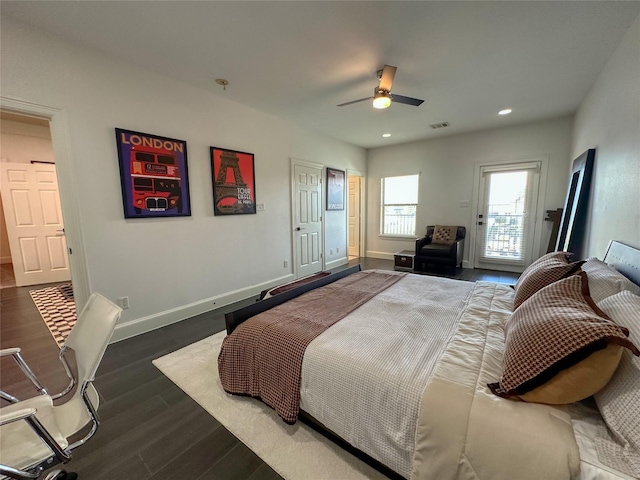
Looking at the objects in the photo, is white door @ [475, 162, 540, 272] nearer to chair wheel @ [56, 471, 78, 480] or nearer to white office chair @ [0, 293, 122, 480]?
white office chair @ [0, 293, 122, 480]

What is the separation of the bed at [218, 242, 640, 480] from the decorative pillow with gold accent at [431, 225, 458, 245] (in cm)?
300

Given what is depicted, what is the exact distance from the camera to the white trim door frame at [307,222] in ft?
14.5

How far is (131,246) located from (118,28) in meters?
1.85

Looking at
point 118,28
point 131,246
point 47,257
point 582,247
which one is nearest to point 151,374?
point 131,246

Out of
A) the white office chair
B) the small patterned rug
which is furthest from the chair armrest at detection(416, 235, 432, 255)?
the small patterned rug

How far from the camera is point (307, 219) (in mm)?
4723

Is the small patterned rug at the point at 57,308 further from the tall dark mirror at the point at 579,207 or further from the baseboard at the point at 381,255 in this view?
the tall dark mirror at the point at 579,207

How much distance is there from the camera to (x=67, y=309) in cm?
329

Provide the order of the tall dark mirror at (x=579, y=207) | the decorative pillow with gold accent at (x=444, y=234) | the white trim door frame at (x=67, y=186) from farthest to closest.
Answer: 1. the decorative pillow with gold accent at (x=444, y=234)
2. the tall dark mirror at (x=579, y=207)
3. the white trim door frame at (x=67, y=186)

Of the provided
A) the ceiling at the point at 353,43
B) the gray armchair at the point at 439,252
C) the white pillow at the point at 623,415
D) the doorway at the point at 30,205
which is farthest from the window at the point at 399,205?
the doorway at the point at 30,205

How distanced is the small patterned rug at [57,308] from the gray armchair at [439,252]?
5.05m

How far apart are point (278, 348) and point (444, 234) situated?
15.0 ft

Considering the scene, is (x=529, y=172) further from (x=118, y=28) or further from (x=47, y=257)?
(x=47, y=257)

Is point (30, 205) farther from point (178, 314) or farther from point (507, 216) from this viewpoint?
point (507, 216)
